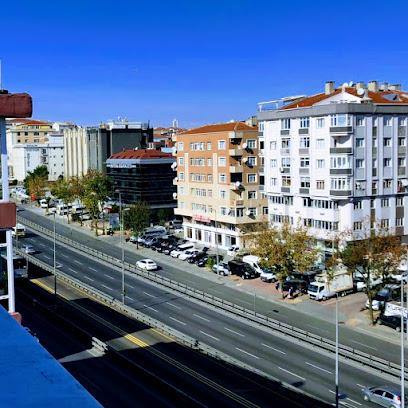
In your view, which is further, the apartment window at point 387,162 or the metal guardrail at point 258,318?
the apartment window at point 387,162

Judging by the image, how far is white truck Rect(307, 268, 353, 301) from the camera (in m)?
51.6

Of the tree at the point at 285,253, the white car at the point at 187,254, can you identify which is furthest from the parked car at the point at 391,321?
the white car at the point at 187,254

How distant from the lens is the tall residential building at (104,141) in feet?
371

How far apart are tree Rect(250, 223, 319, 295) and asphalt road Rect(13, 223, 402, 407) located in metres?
7.59

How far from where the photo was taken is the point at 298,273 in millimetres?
57594

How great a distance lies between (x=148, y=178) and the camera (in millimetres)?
91812

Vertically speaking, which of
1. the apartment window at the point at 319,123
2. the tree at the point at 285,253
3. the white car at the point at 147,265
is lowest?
the white car at the point at 147,265

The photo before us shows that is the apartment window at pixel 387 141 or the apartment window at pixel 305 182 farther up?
the apartment window at pixel 387 141

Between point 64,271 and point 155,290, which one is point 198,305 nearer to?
point 155,290

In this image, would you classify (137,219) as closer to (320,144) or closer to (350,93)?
(320,144)

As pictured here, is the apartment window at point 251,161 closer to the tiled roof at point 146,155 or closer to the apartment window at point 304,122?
the apartment window at point 304,122

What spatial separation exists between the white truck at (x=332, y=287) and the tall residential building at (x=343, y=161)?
283 inches

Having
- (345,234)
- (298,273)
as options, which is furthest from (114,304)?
(345,234)

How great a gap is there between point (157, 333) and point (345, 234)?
2336 cm
